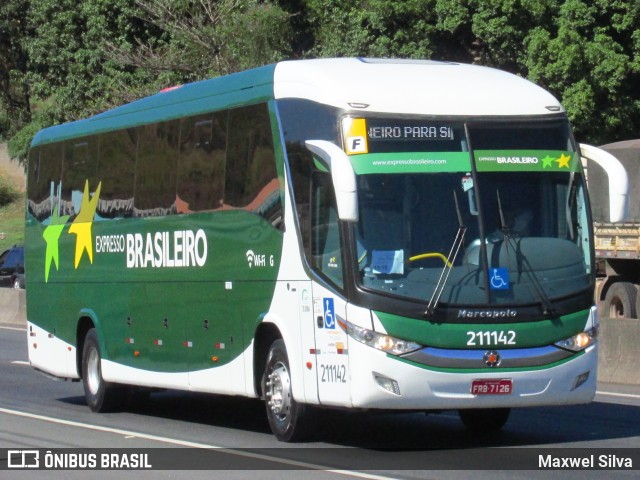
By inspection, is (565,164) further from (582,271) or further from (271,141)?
(271,141)

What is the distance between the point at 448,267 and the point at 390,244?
0.51m

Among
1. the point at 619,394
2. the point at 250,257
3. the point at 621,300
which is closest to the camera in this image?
the point at 250,257

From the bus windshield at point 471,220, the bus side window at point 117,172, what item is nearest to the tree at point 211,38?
the bus side window at point 117,172

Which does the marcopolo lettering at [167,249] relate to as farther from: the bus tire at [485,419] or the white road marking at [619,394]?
the white road marking at [619,394]

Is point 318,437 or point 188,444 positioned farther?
point 318,437

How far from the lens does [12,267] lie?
44719 millimetres

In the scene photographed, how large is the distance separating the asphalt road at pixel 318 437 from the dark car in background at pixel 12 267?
27.5 meters

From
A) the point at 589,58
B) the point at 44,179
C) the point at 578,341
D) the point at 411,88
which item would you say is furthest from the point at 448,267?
the point at 589,58

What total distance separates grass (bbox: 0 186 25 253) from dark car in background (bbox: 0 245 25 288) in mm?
10841

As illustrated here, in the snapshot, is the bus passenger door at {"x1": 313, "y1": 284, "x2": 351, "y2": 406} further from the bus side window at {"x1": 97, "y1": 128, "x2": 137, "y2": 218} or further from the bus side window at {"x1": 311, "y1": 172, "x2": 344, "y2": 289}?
the bus side window at {"x1": 97, "y1": 128, "x2": 137, "y2": 218}

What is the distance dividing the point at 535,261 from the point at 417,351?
129 cm

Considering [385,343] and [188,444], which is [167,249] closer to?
[188,444]

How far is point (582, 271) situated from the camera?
11.2 m

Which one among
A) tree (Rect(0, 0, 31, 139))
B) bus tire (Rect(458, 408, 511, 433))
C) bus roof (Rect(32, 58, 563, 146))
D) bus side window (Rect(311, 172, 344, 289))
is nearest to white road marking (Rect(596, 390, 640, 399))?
bus tire (Rect(458, 408, 511, 433))
